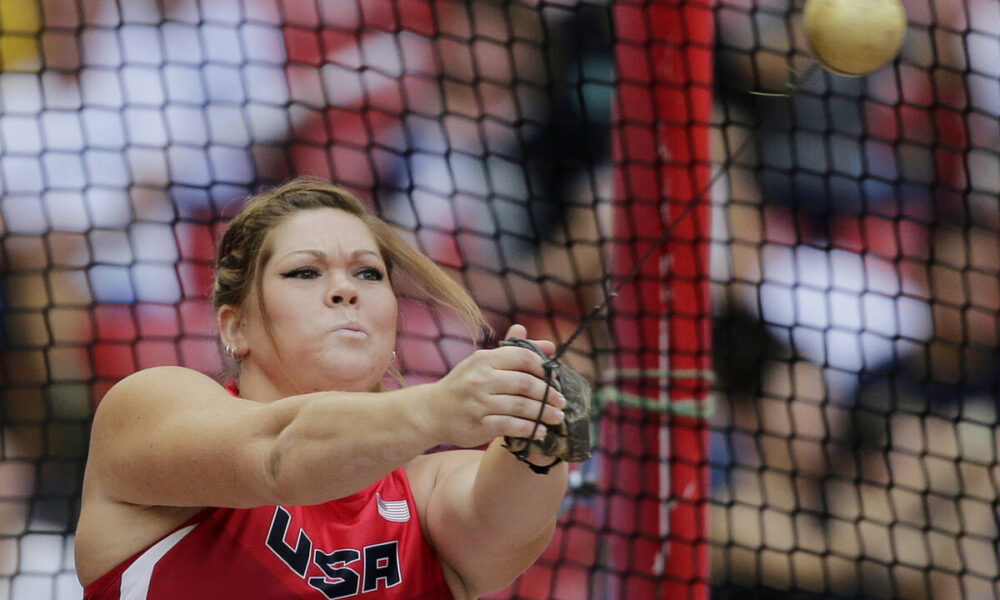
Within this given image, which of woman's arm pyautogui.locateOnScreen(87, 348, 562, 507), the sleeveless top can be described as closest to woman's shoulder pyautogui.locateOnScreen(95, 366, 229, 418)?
woman's arm pyautogui.locateOnScreen(87, 348, 562, 507)

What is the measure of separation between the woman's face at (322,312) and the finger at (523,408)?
0.30 m

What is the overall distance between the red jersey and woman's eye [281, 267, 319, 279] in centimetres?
21

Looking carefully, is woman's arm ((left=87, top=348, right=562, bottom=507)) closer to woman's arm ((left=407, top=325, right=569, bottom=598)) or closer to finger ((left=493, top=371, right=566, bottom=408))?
finger ((left=493, top=371, right=566, bottom=408))

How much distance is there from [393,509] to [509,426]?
1.20 ft

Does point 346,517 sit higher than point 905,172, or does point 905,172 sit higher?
point 346,517

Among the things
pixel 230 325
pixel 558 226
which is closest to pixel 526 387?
pixel 230 325

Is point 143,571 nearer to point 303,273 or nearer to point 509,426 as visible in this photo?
point 303,273

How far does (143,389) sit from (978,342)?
78.4 inches

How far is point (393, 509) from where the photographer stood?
3.90ft

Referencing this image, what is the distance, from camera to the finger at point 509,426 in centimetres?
85

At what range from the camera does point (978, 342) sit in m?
2.59

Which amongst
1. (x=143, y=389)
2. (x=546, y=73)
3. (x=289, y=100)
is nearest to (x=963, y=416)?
(x=546, y=73)

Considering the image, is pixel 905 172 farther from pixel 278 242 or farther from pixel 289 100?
pixel 278 242

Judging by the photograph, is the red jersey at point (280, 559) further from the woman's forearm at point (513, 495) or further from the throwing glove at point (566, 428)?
the throwing glove at point (566, 428)
